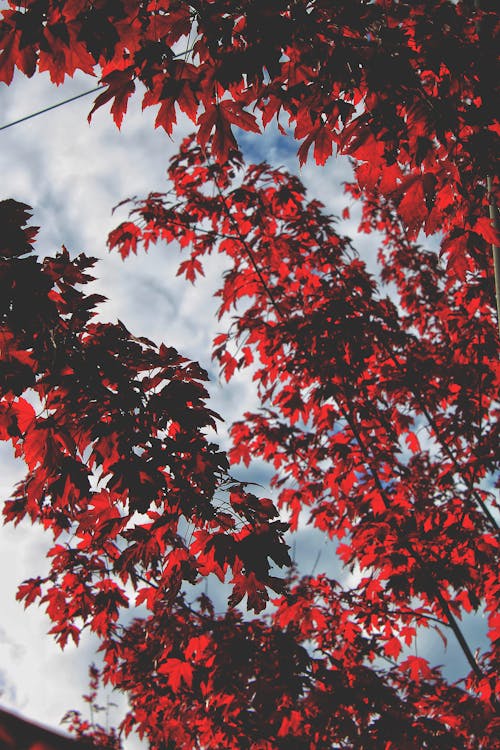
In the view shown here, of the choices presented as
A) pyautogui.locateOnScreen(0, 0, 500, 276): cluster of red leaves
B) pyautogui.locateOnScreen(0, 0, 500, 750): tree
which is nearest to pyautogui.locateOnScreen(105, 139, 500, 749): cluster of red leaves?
pyautogui.locateOnScreen(0, 0, 500, 750): tree

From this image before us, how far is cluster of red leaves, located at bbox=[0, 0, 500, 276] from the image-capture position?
1867 mm

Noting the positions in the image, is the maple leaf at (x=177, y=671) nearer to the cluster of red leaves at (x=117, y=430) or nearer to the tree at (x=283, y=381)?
the tree at (x=283, y=381)

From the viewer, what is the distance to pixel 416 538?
394cm

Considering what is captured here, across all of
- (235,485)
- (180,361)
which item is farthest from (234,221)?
(235,485)

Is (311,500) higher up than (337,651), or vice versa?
(311,500)

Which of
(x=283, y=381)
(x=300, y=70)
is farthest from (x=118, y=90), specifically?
(x=283, y=381)

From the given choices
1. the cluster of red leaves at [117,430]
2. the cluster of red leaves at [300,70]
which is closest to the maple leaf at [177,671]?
the cluster of red leaves at [117,430]

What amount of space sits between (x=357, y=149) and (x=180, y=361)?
122 cm

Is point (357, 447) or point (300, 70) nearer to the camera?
point (300, 70)

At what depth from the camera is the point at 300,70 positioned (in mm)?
2098

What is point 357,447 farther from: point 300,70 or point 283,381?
point 300,70

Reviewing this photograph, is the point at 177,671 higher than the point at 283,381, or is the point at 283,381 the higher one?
the point at 283,381

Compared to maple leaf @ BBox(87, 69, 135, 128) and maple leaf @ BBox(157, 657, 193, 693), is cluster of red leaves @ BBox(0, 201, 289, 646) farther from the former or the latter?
maple leaf @ BBox(157, 657, 193, 693)

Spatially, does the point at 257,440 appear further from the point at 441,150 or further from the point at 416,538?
the point at 441,150
